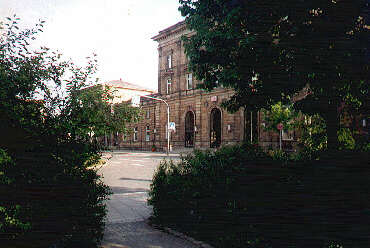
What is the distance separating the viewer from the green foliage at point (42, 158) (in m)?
3.41

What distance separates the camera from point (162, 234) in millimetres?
5707

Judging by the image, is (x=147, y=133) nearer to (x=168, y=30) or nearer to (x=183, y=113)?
(x=183, y=113)

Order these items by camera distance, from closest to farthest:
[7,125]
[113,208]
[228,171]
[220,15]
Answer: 1. [7,125]
2. [228,171]
3. [220,15]
4. [113,208]

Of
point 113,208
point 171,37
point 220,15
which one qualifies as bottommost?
point 113,208

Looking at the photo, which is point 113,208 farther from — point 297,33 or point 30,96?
point 297,33

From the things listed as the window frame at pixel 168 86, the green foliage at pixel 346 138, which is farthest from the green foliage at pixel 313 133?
the window frame at pixel 168 86

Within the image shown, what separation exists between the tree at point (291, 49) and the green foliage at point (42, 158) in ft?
10.1

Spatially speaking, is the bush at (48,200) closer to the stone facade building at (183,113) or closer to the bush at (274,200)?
the bush at (274,200)

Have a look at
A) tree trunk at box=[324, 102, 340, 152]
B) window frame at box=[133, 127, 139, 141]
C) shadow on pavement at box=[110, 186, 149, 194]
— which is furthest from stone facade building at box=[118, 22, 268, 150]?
tree trunk at box=[324, 102, 340, 152]

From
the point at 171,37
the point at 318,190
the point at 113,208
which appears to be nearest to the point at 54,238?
the point at 318,190

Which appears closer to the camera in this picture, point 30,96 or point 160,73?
point 30,96

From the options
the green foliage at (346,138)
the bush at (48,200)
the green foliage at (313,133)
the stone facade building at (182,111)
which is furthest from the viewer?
the stone facade building at (182,111)

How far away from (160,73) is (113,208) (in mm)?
38257

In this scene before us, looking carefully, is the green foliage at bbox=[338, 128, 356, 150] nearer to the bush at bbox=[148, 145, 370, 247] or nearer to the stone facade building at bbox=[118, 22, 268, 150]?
the bush at bbox=[148, 145, 370, 247]
